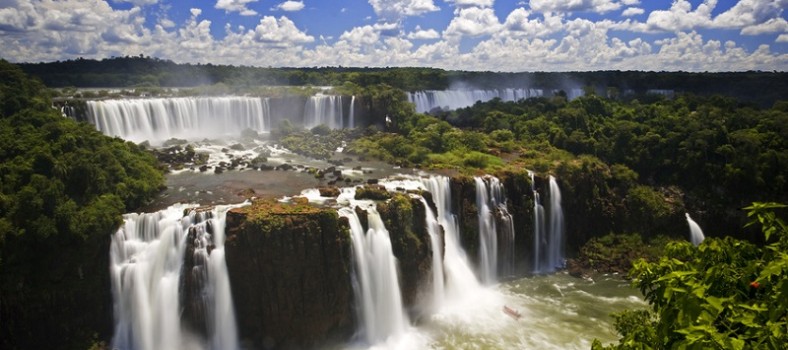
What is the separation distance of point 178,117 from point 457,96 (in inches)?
1662

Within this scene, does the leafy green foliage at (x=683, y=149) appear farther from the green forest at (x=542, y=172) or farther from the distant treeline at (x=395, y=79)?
the distant treeline at (x=395, y=79)

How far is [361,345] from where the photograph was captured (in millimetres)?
22969

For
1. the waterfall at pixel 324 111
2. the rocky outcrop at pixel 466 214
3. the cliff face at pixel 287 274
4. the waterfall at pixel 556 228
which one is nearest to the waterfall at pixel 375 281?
the cliff face at pixel 287 274

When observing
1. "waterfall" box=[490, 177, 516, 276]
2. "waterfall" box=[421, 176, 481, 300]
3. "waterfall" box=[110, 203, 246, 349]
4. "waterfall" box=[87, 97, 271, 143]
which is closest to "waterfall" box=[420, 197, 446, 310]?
"waterfall" box=[421, 176, 481, 300]

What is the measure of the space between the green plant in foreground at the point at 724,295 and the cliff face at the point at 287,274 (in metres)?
15.9

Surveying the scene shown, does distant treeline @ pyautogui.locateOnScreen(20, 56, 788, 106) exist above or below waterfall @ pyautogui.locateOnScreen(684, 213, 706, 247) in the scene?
above

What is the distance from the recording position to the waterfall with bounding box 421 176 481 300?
2820cm

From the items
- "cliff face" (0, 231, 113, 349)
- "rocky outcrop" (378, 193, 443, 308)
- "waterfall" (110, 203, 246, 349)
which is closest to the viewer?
"cliff face" (0, 231, 113, 349)

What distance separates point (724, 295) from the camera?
20.7ft

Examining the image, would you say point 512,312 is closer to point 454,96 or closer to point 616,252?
point 616,252

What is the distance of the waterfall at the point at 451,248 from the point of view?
28203 mm

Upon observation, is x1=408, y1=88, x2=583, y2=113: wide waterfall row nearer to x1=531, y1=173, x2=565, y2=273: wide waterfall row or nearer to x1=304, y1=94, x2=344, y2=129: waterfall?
x1=304, y1=94, x2=344, y2=129: waterfall

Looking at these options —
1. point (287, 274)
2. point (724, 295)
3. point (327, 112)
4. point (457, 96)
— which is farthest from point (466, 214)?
point (457, 96)

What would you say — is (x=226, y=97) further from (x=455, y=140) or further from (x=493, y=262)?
(x=493, y=262)
